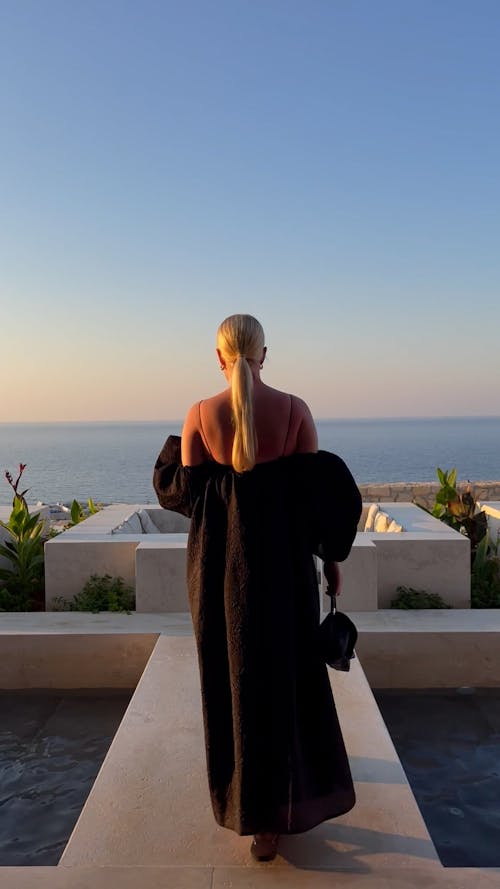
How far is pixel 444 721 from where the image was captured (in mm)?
→ 4445

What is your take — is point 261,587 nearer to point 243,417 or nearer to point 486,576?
point 243,417

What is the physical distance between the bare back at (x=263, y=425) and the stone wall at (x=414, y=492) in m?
10.4

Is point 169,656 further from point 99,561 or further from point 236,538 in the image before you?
point 236,538

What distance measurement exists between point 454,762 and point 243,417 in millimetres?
2506

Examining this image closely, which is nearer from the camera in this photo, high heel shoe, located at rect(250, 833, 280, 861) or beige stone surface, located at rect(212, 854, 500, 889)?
beige stone surface, located at rect(212, 854, 500, 889)

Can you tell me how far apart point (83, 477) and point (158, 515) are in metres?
54.6

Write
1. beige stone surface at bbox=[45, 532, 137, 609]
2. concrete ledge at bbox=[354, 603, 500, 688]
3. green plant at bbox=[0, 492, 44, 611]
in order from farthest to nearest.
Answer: green plant at bbox=[0, 492, 44, 611]
beige stone surface at bbox=[45, 532, 137, 609]
concrete ledge at bbox=[354, 603, 500, 688]

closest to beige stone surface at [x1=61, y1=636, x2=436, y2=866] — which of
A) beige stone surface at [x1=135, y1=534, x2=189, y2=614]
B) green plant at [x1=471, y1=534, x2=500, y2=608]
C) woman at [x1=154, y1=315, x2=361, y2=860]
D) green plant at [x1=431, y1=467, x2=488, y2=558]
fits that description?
woman at [x1=154, y1=315, x2=361, y2=860]

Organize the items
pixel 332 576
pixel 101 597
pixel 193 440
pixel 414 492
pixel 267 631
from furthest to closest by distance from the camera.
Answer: pixel 414 492
pixel 101 597
pixel 332 576
pixel 193 440
pixel 267 631

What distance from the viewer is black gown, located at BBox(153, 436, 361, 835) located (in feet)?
8.23

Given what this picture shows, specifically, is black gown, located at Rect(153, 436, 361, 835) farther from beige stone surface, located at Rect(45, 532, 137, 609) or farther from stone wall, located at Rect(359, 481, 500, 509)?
stone wall, located at Rect(359, 481, 500, 509)

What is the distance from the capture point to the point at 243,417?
246 cm

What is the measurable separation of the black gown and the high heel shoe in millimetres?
35

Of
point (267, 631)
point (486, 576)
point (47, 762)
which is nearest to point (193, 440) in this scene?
point (267, 631)
